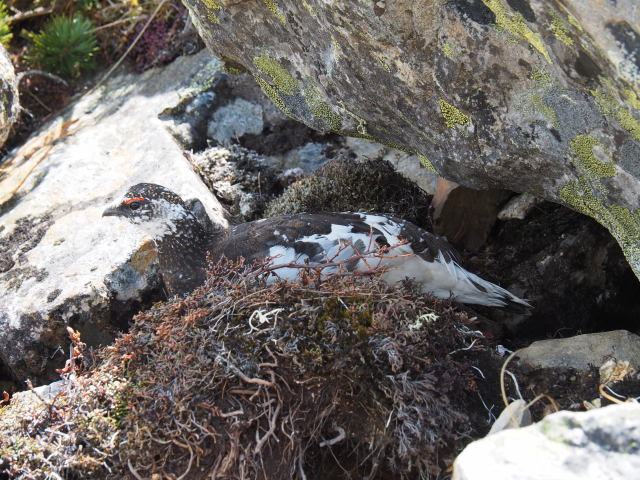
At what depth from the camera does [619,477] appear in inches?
67.8

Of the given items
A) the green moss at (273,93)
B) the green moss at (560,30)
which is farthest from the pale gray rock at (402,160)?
the green moss at (560,30)

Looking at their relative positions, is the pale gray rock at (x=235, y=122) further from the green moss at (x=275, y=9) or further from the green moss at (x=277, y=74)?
the green moss at (x=275, y=9)

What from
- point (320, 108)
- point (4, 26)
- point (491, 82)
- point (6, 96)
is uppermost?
point (4, 26)

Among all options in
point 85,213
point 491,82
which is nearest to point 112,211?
point 85,213

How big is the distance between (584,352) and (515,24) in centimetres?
152

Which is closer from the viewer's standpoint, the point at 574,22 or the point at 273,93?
the point at 574,22

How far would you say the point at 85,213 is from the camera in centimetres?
449

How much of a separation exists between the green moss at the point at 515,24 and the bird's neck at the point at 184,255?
7.09 ft

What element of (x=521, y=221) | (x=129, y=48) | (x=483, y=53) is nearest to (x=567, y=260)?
(x=521, y=221)

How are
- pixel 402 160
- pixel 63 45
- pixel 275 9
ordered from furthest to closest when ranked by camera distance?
pixel 63 45 < pixel 402 160 < pixel 275 9

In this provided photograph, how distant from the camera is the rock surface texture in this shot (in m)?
2.23

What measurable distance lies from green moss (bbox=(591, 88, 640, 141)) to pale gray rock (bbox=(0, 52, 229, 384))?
2.68 m

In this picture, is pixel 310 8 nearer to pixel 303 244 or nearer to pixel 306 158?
pixel 303 244

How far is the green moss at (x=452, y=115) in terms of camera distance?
2938 millimetres
